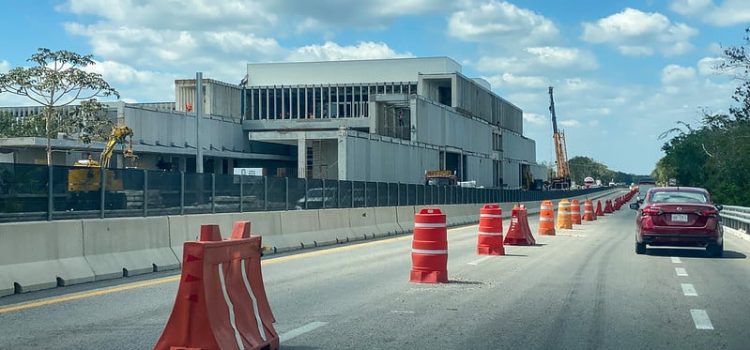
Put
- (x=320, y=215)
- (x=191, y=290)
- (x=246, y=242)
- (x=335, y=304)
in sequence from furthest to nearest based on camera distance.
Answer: (x=320, y=215)
(x=335, y=304)
(x=246, y=242)
(x=191, y=290)

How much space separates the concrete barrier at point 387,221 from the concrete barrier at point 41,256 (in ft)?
52.0

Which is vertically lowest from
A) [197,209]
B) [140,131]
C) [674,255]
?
[674,255]

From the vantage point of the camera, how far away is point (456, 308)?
406 inches

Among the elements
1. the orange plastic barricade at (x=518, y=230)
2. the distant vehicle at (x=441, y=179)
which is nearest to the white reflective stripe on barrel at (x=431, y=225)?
the orange plastic barricade at (x=518, y=230)

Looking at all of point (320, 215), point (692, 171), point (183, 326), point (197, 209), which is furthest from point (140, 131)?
point (183, 326)

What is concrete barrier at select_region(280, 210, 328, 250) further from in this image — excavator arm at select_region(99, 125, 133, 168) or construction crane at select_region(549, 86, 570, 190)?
construction crane at select_region(549, 86, 570, 190)

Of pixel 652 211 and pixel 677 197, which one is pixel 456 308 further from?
pixel 677 197

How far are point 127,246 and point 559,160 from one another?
118 m

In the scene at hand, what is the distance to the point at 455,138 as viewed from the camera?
263 feet

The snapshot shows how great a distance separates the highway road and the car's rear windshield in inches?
78.1

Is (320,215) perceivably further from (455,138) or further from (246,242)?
(455,138)

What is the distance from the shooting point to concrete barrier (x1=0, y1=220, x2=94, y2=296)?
38.0ft

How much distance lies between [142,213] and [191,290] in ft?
31.7

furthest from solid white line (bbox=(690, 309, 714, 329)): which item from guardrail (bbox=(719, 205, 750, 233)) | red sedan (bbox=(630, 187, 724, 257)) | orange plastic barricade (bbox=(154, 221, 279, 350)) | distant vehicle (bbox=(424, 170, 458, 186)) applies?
distant vehicle (bbox=(424, 170, 458, 186))
